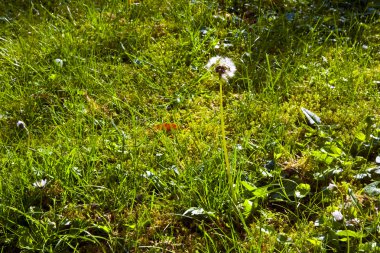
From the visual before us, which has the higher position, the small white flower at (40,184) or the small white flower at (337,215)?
the small white flower at (337,215)

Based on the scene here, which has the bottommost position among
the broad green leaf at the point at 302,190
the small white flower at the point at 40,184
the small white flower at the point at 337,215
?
the small white flower at the point at 40,184

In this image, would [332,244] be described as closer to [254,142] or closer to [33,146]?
[254,142]

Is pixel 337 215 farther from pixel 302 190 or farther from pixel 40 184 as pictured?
pixel 40 184

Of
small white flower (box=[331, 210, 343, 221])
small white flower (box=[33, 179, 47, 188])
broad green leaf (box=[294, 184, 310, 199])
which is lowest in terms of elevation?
small white flower (box=[33, 179, 47, 188])

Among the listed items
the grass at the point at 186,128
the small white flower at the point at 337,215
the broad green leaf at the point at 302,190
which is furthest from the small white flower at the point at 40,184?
the small white flower at the point at 337,215

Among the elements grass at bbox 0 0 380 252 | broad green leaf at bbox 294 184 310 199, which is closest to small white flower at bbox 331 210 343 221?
grass at bbox 0 0 380 252

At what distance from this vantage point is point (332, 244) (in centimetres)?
209

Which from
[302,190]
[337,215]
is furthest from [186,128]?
[337,215]

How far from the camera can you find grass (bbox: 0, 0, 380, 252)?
7.30ft

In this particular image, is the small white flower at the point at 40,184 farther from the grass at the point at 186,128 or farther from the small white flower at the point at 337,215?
the small white flower at the point at 337,215

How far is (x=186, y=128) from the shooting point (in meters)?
2.93

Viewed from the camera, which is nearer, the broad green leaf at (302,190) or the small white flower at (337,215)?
the small white flower at (337,215)

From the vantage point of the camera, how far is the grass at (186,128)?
7.30 feet

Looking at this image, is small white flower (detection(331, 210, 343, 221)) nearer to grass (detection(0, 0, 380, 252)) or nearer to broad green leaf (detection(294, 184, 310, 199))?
grass (detection(0, 0, 380, 252))
